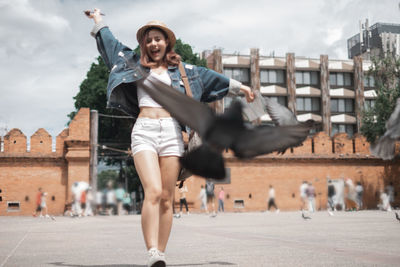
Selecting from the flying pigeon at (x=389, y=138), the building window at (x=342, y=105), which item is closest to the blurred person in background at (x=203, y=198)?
the flying pigeon at (x=389, y=138)

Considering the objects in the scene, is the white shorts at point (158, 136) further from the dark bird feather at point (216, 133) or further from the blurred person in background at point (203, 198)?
the blurred person in background at point (203, 198)

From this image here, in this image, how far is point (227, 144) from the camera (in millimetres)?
1753

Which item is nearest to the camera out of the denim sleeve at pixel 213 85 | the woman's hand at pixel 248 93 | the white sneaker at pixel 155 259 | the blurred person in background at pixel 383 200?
the woman's hand at pixel 248 93

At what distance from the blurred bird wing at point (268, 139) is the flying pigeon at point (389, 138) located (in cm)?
51

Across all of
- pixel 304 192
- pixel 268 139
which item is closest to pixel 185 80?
pixel 268 139

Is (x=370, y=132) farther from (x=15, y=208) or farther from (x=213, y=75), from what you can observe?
(x=213, y=75)

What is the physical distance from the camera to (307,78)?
2125 inches

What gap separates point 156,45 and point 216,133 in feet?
7.03

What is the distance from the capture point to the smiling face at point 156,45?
3.75 m

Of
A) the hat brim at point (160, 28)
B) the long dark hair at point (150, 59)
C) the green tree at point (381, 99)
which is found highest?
the green tree at point (381, 99)

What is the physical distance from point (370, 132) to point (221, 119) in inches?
1207

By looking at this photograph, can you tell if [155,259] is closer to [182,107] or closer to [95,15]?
[182,107]

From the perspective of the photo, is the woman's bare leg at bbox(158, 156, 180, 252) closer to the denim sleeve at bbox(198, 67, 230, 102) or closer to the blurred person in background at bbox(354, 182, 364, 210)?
the denim sleeve at bbox(198, 67, 230, 102)

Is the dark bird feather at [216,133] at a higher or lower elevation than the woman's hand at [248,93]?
lower
